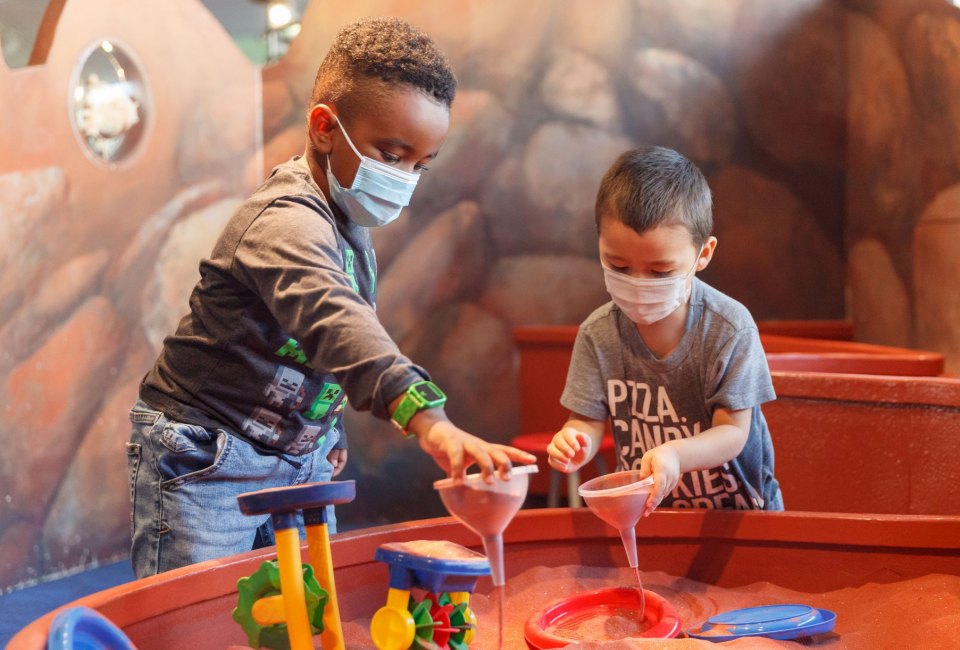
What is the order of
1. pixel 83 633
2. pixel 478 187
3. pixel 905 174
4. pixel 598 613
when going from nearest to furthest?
pixel 83 633, pixel 598 613, pixel 905 174, pixel 478 187

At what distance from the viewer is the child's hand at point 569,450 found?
4.28 ft

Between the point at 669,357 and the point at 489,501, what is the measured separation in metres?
0.70

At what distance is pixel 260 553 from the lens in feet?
3.77

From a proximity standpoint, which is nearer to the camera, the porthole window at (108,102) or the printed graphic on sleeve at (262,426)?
the printed graphic on sleeve at (262,426)

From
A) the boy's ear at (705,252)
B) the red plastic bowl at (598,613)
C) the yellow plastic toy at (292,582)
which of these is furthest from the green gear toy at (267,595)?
the boy's ear at (705,252)

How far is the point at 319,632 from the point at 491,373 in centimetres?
336

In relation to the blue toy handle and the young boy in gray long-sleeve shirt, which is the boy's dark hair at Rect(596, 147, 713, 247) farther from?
the blue toy handle

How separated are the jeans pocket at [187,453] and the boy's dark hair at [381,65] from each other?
0.48m

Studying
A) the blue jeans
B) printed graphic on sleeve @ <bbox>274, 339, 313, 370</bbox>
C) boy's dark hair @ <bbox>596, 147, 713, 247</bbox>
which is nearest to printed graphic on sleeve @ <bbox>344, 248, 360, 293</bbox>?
printed graphic on sleeve @ <bbox>274, 339, 313, 370</bbox>

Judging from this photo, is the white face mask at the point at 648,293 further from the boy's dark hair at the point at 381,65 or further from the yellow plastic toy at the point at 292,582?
the yellow plastic toy at the point at 292,582

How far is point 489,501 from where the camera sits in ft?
2.93

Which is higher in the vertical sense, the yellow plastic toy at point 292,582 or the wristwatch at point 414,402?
the wristwatch at point 414,402

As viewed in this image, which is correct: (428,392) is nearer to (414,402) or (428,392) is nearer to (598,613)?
(414,402)

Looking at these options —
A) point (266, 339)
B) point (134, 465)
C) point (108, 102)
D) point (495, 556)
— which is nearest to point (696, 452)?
point (495, 556)
